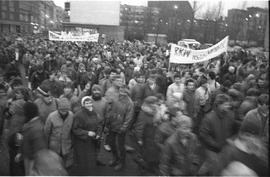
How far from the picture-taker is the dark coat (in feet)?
17.6

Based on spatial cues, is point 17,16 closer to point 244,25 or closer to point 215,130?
point 244,25

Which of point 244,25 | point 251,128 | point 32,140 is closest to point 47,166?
point 32,140

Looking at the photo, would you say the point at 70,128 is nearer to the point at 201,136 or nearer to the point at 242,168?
the point at 201,136

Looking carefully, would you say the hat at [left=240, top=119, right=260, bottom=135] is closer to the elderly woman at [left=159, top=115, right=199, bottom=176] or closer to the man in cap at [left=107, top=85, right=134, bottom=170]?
the elderly woman at [left=159, top=115, right=199, bottom=176]

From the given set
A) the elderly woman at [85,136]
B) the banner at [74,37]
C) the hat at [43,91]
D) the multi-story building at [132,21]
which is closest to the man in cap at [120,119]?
the elderly woman at [85,136]

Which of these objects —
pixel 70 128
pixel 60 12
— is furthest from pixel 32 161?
pixel 60 12

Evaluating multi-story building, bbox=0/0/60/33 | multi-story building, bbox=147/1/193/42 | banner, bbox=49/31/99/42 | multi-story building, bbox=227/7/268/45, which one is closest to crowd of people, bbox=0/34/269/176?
banner, bbox=49/31/99/42

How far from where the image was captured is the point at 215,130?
4973mm

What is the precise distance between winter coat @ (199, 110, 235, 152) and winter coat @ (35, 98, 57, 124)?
2.54 m

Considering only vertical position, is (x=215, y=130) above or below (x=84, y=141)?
above

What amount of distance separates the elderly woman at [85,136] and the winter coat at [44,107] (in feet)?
1.94

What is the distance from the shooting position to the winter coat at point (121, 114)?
6.02 m

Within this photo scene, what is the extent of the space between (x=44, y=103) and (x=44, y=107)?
0.08 meters

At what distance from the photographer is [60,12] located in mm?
167125
